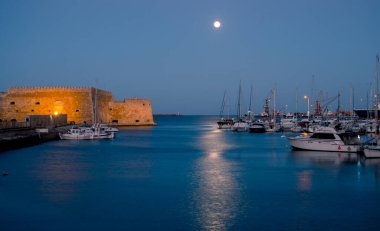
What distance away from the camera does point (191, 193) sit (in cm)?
1125

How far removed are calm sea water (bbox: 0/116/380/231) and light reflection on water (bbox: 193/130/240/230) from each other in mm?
19

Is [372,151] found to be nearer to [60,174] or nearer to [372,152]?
[372,152]

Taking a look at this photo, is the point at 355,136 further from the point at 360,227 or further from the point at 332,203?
the point at 360,227

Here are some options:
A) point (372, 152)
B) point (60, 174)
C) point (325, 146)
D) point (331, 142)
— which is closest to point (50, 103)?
point (60, 174)

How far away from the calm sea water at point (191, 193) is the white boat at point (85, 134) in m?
10.9

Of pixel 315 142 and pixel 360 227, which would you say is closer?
pixel 360 227

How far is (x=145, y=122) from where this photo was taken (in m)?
55.3

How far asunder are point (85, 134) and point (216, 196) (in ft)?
68.6

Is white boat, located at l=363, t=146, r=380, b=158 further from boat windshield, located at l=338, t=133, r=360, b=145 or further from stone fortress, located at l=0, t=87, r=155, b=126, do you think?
stone fortress, located at l=0, t=87, r=155, b=126

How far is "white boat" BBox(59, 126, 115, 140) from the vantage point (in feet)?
97.8

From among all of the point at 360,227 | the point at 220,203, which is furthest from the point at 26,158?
the point at 360,227

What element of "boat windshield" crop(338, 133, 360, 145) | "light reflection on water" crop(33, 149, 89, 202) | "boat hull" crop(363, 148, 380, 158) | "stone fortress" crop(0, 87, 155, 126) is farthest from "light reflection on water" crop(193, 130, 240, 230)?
"stone fortress" crop(0, 87, 155, 126)

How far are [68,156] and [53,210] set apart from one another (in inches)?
429

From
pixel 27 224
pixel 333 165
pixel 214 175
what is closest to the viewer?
pixel 27 224
